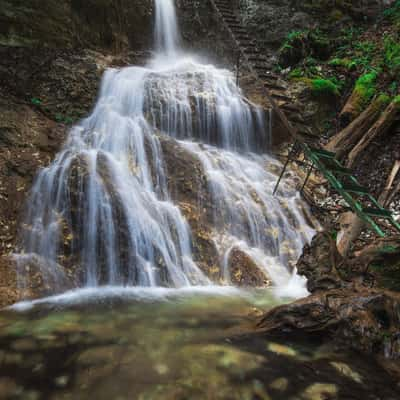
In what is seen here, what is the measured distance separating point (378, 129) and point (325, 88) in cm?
293

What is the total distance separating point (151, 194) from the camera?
628 cm

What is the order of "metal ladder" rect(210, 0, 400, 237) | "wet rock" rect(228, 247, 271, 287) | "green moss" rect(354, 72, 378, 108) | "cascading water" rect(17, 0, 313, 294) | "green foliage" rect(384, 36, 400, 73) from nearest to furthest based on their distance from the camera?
"metal ladder" rect(210, 0, 400, 237)
"cascading water" rect(17, 0, 313, 294)
"wet rock" rect(228, 247, 271, 287)
"green moss" rect(354, 72, 378, 108)
"green foliage" rect(384, 36, 400, 73)

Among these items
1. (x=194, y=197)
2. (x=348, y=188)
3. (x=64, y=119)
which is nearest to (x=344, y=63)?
(x=194, y=197)

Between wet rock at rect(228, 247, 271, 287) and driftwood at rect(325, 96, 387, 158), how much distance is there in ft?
13.3

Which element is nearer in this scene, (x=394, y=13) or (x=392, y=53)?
(x=392, y=53)

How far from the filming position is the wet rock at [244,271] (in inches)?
209

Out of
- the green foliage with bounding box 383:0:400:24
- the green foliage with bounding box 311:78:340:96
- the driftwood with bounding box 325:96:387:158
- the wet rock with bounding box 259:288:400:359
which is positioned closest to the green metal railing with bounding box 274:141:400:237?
the wet rock with bounding box 259:288:400:359

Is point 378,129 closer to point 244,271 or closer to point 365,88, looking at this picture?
point 365,88

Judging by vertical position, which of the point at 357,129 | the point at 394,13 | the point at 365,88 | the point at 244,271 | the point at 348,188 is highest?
the point at 394,13

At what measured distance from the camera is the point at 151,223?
5.66 m

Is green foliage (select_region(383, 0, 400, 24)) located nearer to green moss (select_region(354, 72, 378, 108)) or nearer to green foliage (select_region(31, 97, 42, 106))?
green moss (select_region(354, 72, 378, 108))

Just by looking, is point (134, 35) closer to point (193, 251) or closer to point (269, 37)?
point (269, 37)

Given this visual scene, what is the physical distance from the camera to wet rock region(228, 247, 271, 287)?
5309 mm

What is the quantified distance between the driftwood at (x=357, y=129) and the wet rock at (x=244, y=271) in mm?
4055
